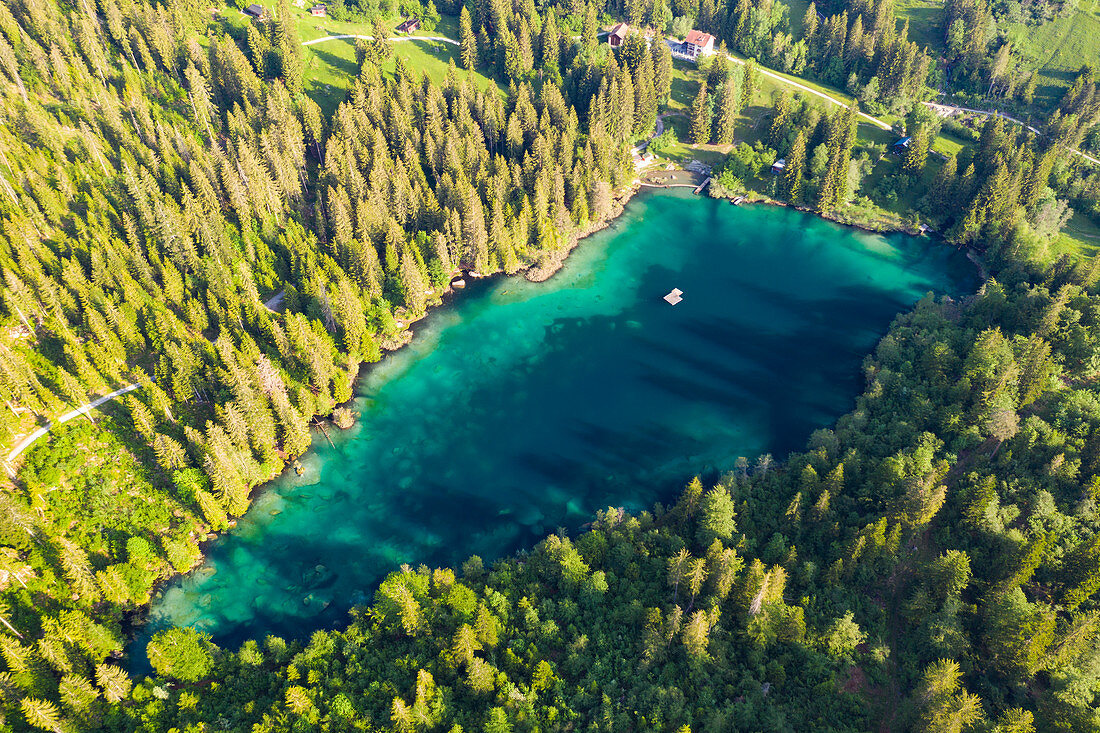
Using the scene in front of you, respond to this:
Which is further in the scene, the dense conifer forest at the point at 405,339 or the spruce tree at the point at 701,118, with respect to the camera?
the spruce tree at the point at 701,118

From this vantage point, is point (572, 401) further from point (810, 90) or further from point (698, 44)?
point (698, 44)

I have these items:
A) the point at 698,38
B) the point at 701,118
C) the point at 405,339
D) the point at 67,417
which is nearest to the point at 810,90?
the point at 698,38

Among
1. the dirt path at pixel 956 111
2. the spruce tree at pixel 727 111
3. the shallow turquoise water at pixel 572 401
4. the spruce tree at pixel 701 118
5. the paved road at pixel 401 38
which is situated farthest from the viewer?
the paved road at pixel 401 38

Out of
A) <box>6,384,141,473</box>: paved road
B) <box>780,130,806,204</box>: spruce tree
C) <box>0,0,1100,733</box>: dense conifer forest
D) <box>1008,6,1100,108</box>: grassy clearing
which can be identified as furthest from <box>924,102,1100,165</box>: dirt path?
<box>6,384,141,473</box>: paved road

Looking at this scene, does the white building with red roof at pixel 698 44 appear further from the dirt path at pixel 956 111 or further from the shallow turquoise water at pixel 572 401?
the shallow turquoise water at pixel 572 401

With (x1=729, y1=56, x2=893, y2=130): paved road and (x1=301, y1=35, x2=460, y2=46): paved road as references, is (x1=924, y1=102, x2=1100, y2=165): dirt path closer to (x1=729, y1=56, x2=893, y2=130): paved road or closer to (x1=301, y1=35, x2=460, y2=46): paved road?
(x1=729, y1=56, x2=893, y2=130): paved road

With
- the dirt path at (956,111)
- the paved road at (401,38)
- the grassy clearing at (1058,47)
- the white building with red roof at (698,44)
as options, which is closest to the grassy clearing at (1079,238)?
the dirt path at (956,111)
